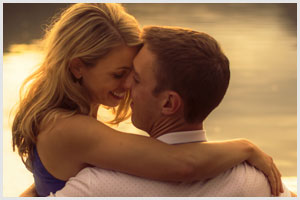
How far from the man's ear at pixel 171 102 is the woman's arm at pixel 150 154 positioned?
0.13 meters

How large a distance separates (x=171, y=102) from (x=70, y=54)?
0.57 meters

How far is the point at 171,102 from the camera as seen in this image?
1.99m

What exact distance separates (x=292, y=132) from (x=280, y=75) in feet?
6.32

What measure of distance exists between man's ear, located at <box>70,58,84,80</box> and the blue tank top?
37 cm

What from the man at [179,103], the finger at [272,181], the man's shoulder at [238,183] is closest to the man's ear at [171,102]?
the man at [179,103]

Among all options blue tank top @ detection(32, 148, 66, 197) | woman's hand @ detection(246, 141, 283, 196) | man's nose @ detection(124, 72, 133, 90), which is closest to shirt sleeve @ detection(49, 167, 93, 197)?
blue tank top @ detection(32, 148, 66, 197)

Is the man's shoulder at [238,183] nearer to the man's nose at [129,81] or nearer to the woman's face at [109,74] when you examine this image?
the man's nose at [129,81]

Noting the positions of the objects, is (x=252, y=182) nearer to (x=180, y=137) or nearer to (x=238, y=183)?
(x=238, y=183)

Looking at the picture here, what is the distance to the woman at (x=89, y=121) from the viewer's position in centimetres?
192

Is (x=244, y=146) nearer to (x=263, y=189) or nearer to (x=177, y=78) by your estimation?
(x=263, y=189)

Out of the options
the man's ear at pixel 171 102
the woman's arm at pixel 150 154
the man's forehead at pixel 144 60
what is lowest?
the woman's arm at pixel 150 154

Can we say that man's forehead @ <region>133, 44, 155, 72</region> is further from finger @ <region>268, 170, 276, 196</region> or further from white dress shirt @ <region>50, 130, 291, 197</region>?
finger @ <region>268, 170, 276, 196</region>

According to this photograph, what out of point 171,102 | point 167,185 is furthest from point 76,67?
point 167,185

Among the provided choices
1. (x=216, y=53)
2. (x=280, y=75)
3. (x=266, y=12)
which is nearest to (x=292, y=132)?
(x=280, y=75)
